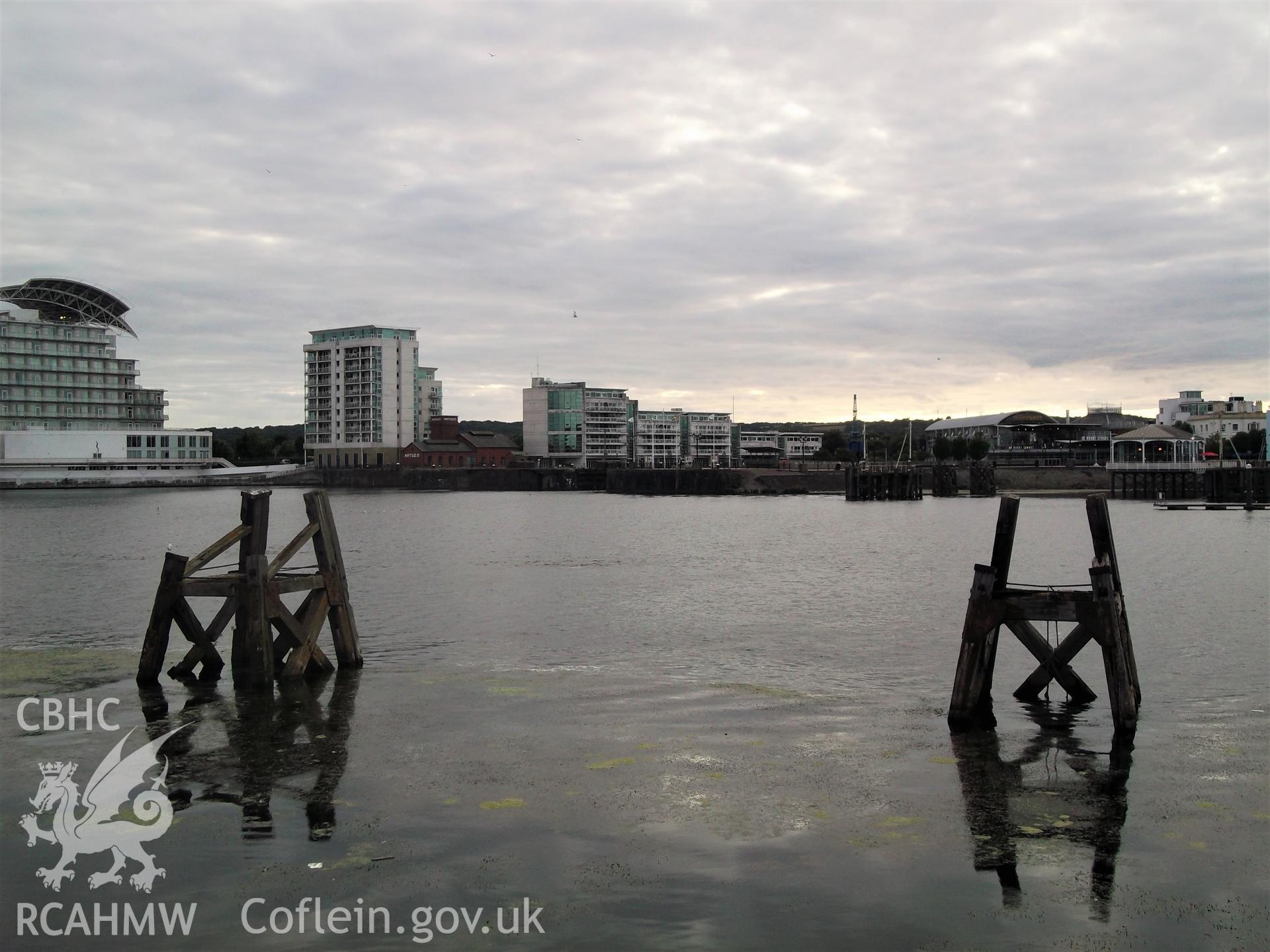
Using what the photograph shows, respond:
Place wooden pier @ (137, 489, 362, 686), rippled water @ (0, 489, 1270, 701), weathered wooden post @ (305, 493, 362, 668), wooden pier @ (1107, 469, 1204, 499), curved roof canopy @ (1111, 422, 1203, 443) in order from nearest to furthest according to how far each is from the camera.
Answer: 1. wooden pier @ (137, 489, 362, 686)
2. weathered wooden post @ (305, 493, 362, 668)
3. rippled water @ (0, 489, 1270, 701)
4. wooden pier @ (1107, 469, 1204, 499)
5. curved roof canopy @ (1111, 422, 1203, 443)

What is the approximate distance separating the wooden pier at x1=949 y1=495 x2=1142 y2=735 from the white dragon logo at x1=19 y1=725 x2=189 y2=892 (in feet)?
34.7

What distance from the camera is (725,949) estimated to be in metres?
7.95

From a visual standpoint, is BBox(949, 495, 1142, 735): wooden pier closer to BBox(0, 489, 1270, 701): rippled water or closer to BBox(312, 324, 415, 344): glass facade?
BBox(0, 489, 1270, 701): rippled water

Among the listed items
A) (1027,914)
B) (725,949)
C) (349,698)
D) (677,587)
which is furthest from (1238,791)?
(677,587)

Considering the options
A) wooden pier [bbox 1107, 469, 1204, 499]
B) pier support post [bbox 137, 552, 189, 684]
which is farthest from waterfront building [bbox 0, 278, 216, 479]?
pier support post [bbox 137, 552, 189, 684]

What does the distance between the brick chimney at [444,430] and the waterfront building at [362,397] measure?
19.2 feet

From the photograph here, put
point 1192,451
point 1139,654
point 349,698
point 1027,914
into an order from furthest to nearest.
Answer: point 1192,451
point 1139,654
point 349,698
point 1027,914

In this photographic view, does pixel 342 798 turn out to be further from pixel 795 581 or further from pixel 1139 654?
pixel 795 581

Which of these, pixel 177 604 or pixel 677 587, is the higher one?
pixel 177 604

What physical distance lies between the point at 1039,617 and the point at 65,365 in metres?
186

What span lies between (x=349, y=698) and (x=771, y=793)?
820 cm

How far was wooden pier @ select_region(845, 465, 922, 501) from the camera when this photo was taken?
431 ft

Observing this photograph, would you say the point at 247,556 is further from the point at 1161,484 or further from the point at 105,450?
the point at 105,450

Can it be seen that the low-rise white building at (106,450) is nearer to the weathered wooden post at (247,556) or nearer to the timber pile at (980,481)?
the timber pile at (980,481)
